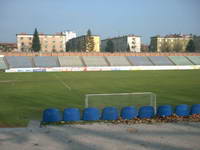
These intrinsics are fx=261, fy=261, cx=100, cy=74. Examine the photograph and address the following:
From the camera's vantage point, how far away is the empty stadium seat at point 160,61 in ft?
236

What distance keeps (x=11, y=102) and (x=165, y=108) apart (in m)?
11.9

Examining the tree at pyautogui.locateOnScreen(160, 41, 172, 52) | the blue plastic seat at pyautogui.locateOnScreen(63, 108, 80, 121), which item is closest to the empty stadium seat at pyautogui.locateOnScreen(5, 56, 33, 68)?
the blue plastic seat at pyautogui.locateOnScreen(63, 108, 80, 121)

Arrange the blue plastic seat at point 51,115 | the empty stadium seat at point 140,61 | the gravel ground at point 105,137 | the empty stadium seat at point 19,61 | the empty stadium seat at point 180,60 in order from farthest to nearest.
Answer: the empty stadium seat at point 180,60, the empty stadium seat at point 140,61, the empty stadium seat at point 19,61, the blue plastic seat at point 51,115, the gravel ground at point 105,137

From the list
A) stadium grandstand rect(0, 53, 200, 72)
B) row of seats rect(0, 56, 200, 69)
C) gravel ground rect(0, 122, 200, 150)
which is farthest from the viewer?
row of seats rect(0, 56, 200, 69)

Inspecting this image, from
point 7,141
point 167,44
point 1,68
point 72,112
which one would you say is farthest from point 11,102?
point 167,44

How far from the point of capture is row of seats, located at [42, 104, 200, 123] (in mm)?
12477

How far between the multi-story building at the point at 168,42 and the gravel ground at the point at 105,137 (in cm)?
13375

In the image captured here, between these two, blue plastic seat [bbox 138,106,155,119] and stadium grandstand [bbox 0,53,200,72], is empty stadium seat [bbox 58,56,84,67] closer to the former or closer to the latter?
stadium grandstand [bbox 0,53,200,72]

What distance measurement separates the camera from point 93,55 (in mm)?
77812

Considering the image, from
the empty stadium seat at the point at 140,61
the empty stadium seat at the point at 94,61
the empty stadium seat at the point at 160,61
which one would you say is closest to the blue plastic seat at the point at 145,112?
the empty stadium seat at the point at 94,61

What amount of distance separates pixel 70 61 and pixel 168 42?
93.3m

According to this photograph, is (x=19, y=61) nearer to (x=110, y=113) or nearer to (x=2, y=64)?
(x=2, y=64)

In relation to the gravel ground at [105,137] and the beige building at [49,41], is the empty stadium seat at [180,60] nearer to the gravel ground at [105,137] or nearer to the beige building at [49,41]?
the gravel ground at [105,137]

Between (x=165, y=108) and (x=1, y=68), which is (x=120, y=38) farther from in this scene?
(x=165, y=108)
